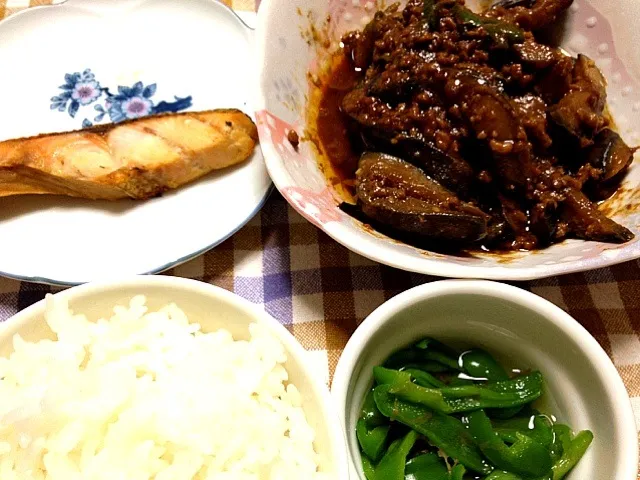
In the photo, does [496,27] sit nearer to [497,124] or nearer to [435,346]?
[497,124]

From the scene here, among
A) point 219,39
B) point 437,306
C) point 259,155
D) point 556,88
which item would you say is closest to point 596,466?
point 437,306

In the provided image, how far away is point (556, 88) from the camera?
1.75 metres

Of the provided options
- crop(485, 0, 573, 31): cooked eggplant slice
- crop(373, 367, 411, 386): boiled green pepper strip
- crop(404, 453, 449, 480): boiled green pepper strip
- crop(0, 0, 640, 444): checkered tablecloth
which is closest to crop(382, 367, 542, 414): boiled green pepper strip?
crop(373, 367, 411, 386): boiled green pepper strip

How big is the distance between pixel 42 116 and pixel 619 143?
5.88 ft

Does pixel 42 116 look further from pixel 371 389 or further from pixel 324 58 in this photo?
pixel 371 389

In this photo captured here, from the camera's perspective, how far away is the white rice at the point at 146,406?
1039mm

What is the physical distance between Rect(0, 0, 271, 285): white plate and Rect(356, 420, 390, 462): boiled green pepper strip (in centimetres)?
68

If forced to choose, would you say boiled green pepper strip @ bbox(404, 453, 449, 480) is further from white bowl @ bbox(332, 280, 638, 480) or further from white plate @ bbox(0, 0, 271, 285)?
white plate @ bbox(0, 0, 271, 285)

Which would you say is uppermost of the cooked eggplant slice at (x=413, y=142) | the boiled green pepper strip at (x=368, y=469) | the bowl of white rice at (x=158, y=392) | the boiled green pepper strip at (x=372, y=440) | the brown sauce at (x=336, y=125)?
the cooked eggplant slice at (x=413, y=142)

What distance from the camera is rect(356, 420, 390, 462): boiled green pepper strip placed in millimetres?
1240

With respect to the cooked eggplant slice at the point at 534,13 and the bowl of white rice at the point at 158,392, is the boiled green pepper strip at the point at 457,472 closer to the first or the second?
the bowl of white rice at the point at 158,392

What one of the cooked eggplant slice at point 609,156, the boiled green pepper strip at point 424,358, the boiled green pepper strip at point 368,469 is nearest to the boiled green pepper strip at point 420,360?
the boiled green pepper strip at point 424,358

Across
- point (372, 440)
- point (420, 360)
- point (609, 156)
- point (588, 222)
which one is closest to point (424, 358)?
point (420, 360)

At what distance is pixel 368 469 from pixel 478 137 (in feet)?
2.93
